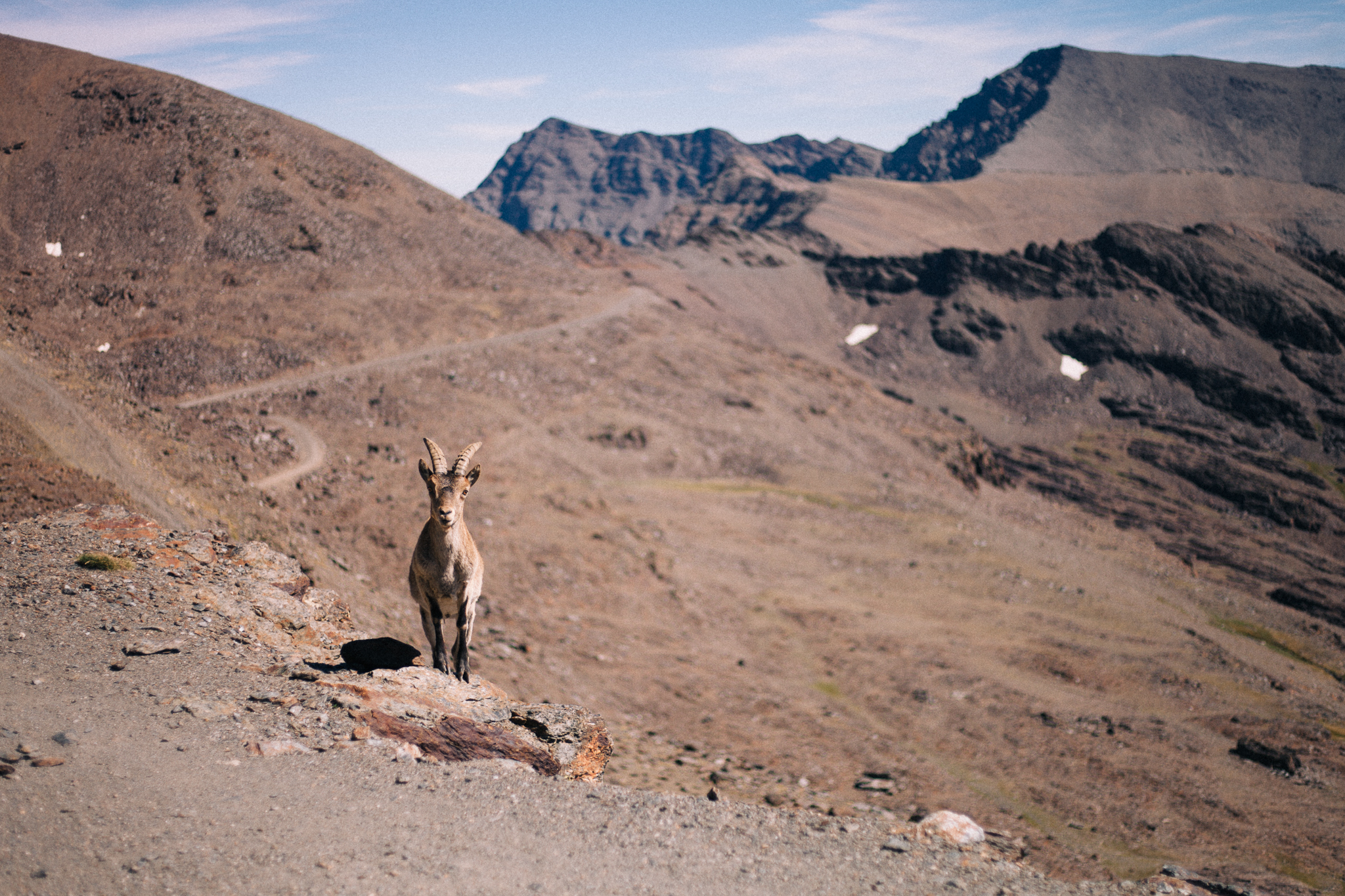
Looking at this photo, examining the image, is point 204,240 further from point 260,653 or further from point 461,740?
point 461,740

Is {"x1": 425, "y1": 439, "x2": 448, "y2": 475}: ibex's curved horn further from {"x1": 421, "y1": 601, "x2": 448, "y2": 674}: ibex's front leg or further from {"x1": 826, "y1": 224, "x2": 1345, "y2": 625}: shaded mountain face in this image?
{"x1": 826, "y1": 224, "x2": 1345, "y2": 625}: shaded mountain face

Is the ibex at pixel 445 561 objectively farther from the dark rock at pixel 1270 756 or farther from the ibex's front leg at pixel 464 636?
the dark rock at pixel 1270 756

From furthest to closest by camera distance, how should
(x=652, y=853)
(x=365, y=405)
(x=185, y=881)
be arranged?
(x=365, y=405) → (x=652, y=853) → (x=185, y=881)

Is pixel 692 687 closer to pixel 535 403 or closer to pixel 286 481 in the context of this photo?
pixel 286 481

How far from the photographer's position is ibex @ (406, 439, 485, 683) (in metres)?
10.8

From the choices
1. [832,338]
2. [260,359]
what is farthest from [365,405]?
[832,338]

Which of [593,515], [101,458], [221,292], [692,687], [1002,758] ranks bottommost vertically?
[1002,758]

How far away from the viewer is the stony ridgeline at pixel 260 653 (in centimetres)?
1018

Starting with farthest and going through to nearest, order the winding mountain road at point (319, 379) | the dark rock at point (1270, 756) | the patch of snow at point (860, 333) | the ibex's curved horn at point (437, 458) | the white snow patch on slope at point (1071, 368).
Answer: the patch of snow at point (860, 333) < the white snow patch on slope at point (1071, 368) < the winding mountain road at point (319, 379) < the dark rock at point (1270, 756) < the ibex's curved horn at point (437, 458)

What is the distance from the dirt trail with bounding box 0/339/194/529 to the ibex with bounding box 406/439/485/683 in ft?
33.4

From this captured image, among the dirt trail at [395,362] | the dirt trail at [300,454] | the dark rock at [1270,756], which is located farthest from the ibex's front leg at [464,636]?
the dirt trail at [395,362]

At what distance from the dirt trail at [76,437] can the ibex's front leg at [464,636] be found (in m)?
10.2

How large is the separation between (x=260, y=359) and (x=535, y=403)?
742 inches

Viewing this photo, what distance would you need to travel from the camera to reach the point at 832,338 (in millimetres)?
137250
